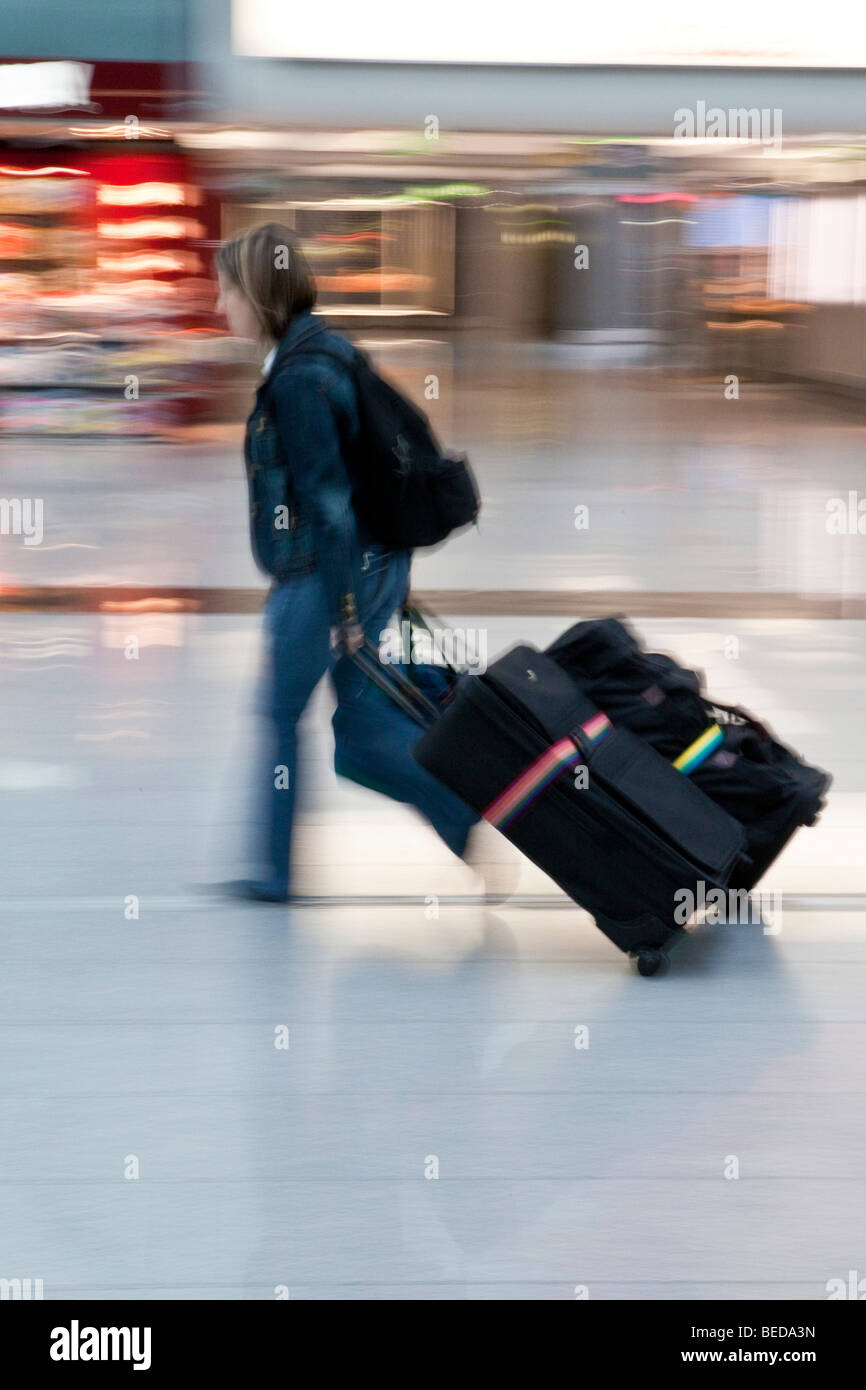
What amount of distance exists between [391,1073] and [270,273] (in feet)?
5.35

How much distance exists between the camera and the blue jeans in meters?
3.55

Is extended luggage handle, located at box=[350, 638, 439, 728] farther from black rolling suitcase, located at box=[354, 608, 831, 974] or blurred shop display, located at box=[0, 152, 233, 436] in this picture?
blurred shop display, located at box=[0, 152, 233, 436]

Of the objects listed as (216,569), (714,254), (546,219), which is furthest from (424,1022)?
(546,219)

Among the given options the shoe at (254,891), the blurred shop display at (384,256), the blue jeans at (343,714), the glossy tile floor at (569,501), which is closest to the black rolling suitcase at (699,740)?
the blue jeans at (343,714)

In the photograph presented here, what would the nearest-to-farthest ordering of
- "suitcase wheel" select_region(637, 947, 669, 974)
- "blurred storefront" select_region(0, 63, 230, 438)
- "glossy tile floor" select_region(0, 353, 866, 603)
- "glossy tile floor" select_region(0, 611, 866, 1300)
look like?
"glossy tile floor" select_region(0, 611, 866, 1300) → "suitcase wheel" select_region(637, 947, 669, 974) → "glossy tile floor" select_region(0, 353, 866, 603) → "blurred storefront" select_region(0, 63, 230, 438)

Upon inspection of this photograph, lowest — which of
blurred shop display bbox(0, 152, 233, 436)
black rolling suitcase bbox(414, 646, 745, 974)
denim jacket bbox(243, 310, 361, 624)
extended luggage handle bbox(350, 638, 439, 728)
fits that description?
black rolling suitcase bbox(414, 646, 745, 974)

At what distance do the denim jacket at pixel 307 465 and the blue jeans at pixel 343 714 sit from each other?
6cm

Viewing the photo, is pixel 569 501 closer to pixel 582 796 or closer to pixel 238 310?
pixel 238 310

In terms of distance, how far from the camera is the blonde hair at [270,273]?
3.37m

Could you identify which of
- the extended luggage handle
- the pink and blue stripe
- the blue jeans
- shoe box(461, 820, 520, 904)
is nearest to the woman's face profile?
the blue jeans

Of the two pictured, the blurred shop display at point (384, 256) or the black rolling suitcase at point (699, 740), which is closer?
the black rolling suitcase at point (699, 740)

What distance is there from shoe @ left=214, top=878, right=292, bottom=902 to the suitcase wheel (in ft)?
2.89

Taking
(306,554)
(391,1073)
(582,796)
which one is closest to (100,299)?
(306,554)

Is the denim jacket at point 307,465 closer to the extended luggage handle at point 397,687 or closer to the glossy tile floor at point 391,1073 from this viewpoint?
the extended luggage handle at point 397,687
